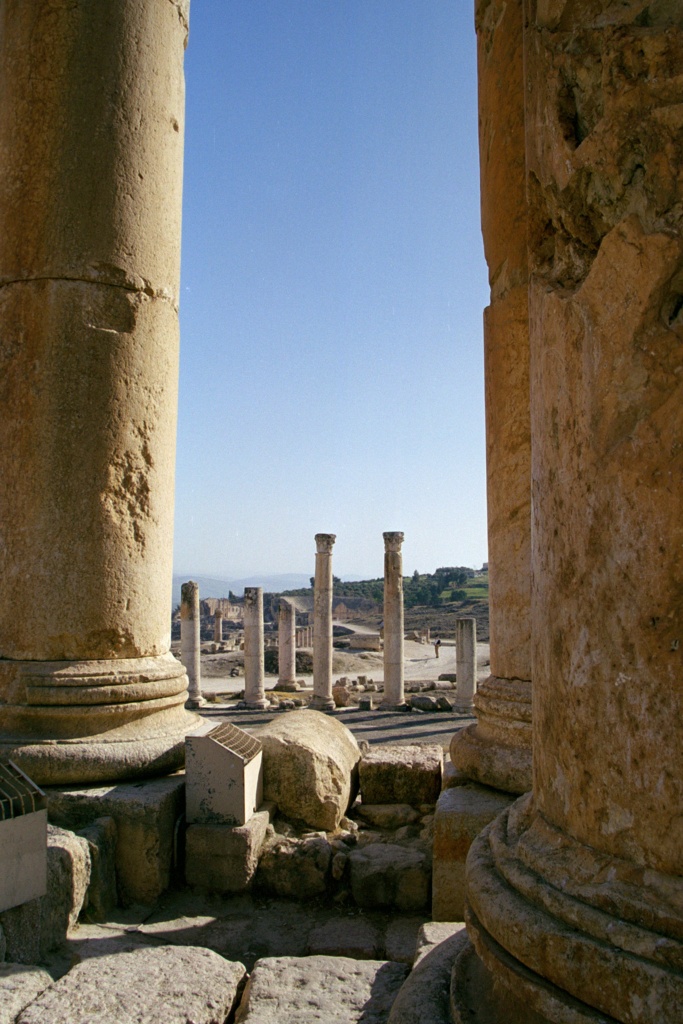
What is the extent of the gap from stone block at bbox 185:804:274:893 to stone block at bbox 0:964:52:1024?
1.81 metres

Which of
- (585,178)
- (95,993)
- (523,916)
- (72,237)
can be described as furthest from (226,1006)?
(72,237)

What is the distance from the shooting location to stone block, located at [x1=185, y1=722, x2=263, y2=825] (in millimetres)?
5340

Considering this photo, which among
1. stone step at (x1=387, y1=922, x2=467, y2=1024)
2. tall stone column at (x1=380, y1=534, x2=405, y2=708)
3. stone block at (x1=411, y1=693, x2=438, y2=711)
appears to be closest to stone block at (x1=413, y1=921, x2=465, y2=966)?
stone step at (x1=387, y1=922, x2=467, y2=1024)

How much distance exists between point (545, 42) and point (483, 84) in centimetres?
332

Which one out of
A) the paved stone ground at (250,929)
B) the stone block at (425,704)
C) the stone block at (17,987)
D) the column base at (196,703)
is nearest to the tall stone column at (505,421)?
the paved stone ground at (250,929)

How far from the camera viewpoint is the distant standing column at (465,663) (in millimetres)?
22078

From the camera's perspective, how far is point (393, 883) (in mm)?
5211

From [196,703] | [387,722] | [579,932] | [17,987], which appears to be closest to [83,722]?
[17,987]

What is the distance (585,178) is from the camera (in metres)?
2.28

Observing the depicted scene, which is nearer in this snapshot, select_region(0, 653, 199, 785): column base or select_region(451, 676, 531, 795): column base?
select_region(451, 676, 531, 795): column base

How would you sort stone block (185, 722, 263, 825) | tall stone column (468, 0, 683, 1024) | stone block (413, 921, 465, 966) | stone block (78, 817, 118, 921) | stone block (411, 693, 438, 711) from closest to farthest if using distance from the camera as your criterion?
tall stone column (468, 0, 683, 1024)
stone block (413, 921, 465, 966)
stone block (78, 817, 118, 921)
stone block (185, 722, 263, 825)
stone block (411, 693, 438, 711)

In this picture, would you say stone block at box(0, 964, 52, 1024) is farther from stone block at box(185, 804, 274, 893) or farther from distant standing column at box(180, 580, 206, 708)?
distant standing column at box(180, 580, 206, 708)

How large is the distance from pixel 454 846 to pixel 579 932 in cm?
279

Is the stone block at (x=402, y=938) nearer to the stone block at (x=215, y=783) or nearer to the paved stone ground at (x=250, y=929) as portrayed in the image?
the paved stone ground at (x=250, y=929)
